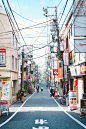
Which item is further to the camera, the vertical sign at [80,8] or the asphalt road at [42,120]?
the vertical sign at [80,8]

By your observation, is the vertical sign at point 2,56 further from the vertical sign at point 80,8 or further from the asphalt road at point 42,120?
the vertical sign at point 80,8

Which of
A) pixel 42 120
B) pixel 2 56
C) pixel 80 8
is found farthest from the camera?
pixel 2 56

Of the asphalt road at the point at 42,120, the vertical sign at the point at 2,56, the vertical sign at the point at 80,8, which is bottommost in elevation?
the asphalt road at the point at 42,120

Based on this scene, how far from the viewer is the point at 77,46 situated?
17438mm

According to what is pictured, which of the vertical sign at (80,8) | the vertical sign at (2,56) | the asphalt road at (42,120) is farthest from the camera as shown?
the vertical sign at (2,56)

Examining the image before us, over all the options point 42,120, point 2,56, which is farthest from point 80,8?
point 2,56

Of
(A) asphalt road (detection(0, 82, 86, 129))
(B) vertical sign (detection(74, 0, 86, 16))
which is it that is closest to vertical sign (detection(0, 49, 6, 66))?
(A) asphalt road (detection(0, 82, 86, 129))

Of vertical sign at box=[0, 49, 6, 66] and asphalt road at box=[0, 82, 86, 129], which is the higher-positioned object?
vertical sign at box=[0, 49, 6, 66]

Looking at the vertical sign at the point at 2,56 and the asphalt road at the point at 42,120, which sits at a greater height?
the vertical sign at the point at 2,56

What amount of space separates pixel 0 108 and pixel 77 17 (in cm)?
1046

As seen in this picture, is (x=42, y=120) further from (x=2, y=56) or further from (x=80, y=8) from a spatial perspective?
(x=2, y=56)

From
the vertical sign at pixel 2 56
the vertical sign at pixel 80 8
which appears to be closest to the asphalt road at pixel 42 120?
the vertical sign at pixel 2 56

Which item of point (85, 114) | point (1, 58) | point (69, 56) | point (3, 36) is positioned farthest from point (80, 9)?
point (69, 56)

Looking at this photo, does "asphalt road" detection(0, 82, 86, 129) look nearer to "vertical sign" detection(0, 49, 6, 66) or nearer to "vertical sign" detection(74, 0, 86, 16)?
"vertical sign" detection(0, 49, 6, 66)
